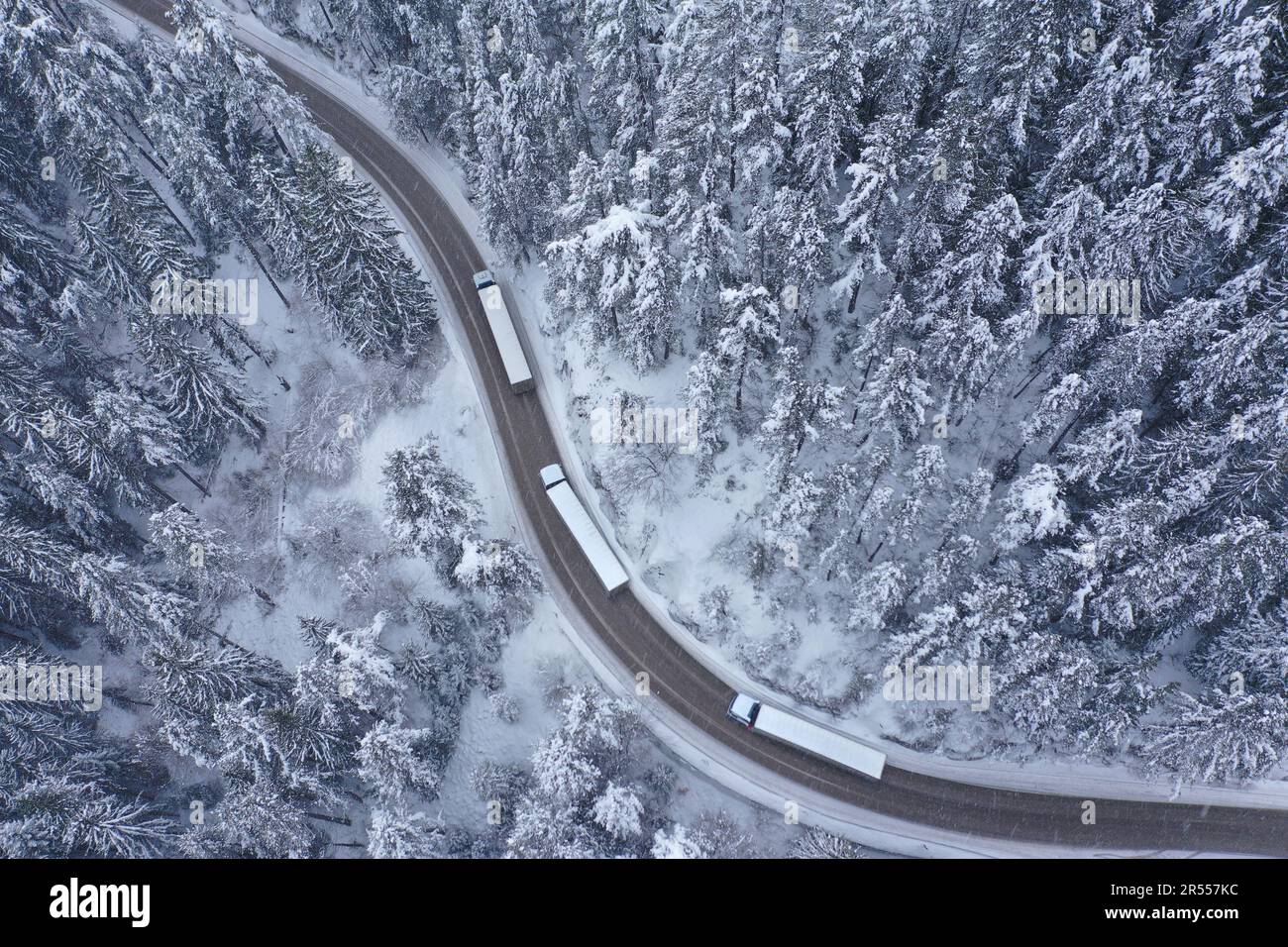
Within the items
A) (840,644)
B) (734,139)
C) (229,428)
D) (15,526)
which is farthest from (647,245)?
(15,526)

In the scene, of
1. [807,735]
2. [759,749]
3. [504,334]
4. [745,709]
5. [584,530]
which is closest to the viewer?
[807,735]

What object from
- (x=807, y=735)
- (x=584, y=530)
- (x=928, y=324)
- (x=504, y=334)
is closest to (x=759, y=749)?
(x=807, y=735)

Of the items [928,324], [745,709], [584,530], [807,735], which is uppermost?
[928,324]

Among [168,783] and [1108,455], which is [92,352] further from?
[1108,455]

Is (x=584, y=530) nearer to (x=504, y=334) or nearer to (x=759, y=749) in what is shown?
(x=504, y=334)

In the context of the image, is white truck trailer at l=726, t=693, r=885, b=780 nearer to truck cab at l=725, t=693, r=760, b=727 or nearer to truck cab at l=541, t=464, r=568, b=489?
truck cab at l=725, t=693, r=760, b=727
